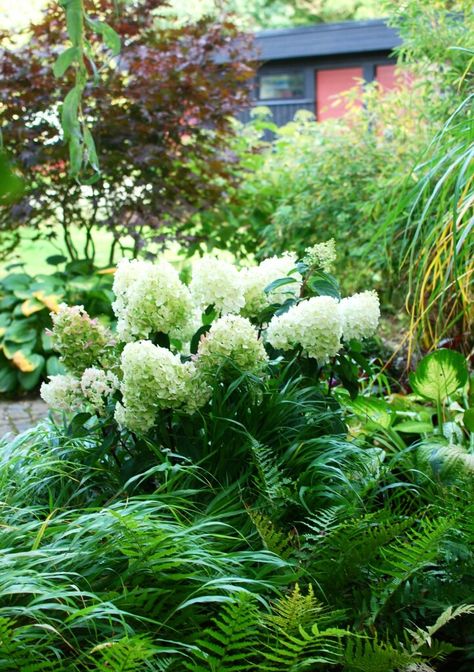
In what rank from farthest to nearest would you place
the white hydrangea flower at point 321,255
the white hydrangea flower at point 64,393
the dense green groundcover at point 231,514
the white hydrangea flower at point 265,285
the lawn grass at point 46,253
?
the lawn grass at point 46,253 < the white hydrangea flower at point 265,285 < the white hydrangea flower at point 321,255 < the white hydrangea flower at point 64,393 < the dense green groundcover at point 231,514

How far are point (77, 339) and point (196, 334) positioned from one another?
1.30 feet

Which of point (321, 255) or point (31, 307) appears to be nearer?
point (321, 255)

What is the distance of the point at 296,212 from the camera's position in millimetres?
6535

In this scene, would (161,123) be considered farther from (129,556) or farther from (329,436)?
(129,556)

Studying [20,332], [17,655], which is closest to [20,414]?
[20,332]

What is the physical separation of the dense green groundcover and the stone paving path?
213 centimetres

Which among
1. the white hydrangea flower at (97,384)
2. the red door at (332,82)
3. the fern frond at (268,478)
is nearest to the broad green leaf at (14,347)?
the white hydrangea flower at (97,384)

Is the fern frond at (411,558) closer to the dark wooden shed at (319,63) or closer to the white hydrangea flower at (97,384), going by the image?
the white hydrangea flower at (97,384)

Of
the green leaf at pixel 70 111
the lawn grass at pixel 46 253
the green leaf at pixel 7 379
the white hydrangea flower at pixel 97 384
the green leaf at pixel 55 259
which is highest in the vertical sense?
the green leaf at pixel 70 111

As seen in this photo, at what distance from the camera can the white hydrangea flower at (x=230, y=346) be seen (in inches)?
106

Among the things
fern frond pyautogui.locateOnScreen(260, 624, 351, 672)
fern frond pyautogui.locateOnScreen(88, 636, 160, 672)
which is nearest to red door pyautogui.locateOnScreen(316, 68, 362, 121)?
fern frond pyautogui.locateOnScreen(260, 624, 351, 672)

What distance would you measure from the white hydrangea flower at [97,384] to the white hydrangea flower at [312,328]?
0.54m

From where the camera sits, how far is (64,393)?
289 centimetres

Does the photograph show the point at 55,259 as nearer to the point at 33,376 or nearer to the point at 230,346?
the point at 33,376
